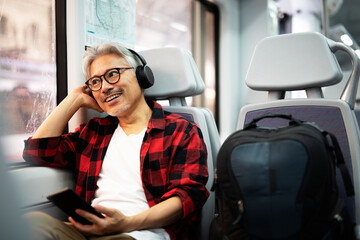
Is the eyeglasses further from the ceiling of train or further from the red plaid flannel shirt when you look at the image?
the ceiling of train

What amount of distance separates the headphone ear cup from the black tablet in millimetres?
671

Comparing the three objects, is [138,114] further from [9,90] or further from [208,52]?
[208,52]

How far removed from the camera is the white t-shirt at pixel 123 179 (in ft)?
4.51

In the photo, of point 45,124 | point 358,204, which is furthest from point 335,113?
point 45,124

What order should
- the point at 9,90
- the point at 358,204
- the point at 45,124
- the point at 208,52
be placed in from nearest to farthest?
the point at 358,204 → the point at 45,124 → the point at 9,90 → the point at 208,52

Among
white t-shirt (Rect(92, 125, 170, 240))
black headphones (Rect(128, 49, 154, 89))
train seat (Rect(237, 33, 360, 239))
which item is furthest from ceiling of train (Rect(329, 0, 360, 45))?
white t-shirt (Rect(92, 125, 170, 240))

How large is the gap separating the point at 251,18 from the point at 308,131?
334cm

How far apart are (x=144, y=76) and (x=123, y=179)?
49 centimetres

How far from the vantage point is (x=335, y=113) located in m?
1.38

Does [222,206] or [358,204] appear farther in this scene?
[358,204]

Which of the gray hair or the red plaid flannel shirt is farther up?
the gray hair

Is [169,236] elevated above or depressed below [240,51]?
below

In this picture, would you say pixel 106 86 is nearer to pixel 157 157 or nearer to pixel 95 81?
pixel 95 81

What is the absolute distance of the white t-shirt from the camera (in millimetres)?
Answer: 1376
